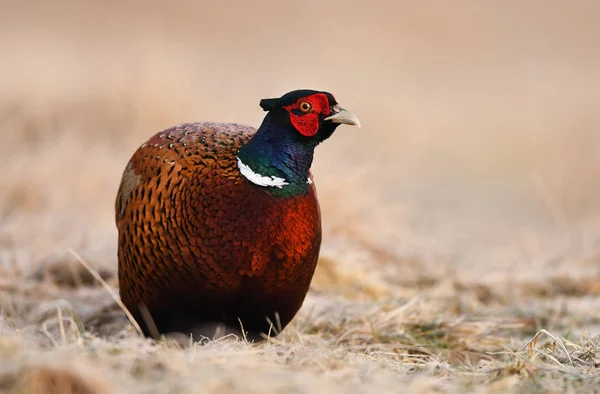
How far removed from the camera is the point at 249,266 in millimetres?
3887

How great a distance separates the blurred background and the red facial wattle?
2.34 meters

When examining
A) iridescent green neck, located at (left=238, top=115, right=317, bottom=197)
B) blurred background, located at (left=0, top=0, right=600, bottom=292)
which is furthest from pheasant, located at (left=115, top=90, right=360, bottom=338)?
blurred background, located at (left=0, top=0, right=600, bottom=292)

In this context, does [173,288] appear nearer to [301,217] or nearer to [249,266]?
[249,266]

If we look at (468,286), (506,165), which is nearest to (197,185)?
(468,286)

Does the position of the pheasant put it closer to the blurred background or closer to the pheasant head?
the pheasant head

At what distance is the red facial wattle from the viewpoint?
4.02 meters

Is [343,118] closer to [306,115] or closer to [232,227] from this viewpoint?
[306,115]

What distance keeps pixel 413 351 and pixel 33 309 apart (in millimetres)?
2112

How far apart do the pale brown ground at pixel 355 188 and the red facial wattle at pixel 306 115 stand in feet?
2.93

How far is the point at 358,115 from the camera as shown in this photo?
12.6 m

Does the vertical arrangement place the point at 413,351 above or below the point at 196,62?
below

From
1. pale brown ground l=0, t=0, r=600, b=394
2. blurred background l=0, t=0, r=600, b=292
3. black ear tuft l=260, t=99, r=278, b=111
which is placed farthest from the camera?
blurred background l=0, t=0, r=600, b=292

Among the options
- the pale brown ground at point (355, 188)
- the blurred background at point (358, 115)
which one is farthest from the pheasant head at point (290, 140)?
the blurred background at point (358, 115)

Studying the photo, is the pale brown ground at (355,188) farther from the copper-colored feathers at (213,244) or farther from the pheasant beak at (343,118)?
the pheasant beak at (343,118)
